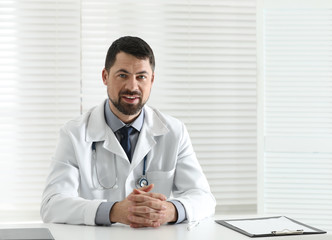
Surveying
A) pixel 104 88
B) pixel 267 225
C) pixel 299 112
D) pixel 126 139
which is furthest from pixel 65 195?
pixel 299 112

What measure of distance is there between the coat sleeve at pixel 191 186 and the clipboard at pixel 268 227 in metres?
0.12

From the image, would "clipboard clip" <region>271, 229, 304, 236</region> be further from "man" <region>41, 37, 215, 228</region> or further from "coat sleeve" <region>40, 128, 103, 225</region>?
"coat sleeve" <region>40, 128, 103, 225</region>

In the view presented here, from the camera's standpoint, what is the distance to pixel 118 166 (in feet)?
7.06

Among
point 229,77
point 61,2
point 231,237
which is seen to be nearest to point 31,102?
point 61,2

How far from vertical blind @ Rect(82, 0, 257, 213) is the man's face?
0.83m

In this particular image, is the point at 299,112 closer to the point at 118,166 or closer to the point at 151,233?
the point at 118,166

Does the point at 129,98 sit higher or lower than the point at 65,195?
higher

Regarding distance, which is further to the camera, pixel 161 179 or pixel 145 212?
pixel 161 179

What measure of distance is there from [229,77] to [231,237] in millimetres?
1675

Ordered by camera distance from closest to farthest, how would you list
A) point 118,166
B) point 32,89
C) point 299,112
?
point 118,166 → point 32,89 → point 299,112

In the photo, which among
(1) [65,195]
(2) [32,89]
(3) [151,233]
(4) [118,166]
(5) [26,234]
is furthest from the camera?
(2) [32,89]

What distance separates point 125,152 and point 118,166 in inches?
3.2

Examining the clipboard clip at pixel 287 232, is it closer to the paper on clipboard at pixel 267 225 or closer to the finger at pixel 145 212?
the paper on clipboard at pixel 267 225

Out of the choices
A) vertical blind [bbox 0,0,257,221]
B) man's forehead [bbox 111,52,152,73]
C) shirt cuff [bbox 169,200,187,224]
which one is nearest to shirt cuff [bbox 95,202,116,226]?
shirt cuff [bbox 169,200,187,224]
